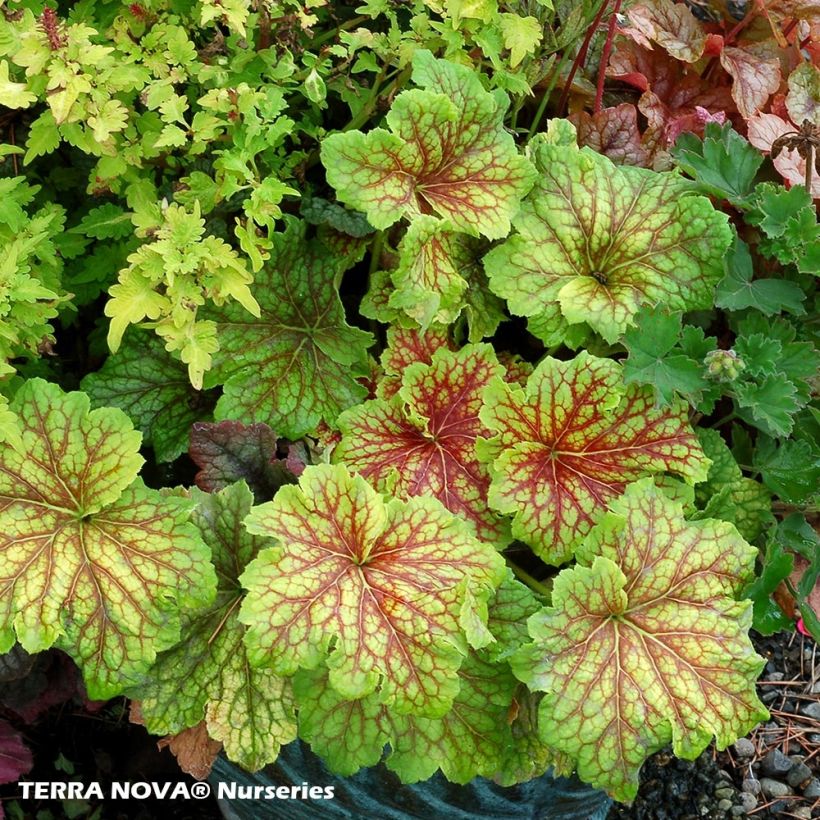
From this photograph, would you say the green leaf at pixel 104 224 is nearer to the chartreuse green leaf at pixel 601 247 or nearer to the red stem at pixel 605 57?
the chartreuse green leaf at pixel 601 247

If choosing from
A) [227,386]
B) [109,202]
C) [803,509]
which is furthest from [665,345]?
[109,202]

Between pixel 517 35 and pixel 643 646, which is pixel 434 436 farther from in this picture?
pixel 517 35

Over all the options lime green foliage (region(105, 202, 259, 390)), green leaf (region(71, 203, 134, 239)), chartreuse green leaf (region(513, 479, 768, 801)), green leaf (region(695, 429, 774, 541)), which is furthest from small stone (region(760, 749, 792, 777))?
green leaf (region(71, 203, 134, 239))

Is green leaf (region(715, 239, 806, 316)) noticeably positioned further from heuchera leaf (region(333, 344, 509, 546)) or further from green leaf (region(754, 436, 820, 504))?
heuchera leaf (region(333, 344, 509, 546))

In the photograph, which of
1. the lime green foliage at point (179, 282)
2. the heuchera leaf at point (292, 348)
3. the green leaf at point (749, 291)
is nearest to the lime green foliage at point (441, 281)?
the heuchera leaf at point (292, 348)

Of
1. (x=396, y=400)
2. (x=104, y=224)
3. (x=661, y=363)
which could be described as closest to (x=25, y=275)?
(x=104, y=224)

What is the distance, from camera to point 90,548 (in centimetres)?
141

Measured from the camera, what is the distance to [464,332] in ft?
6.13

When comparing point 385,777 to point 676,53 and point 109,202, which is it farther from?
point 676,53

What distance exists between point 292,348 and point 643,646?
733 mm

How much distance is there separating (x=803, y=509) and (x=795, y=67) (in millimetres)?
902

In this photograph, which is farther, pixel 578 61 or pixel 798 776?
pixel 798 776

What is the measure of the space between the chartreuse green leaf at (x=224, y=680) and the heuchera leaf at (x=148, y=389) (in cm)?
24

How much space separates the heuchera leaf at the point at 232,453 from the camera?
5.01 ft
